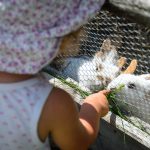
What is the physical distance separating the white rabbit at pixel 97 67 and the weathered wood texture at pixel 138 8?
120 cm

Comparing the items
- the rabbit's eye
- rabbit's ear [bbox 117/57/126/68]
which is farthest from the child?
rabbit's ear [bbox 117/57/126/68]

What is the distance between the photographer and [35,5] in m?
1.10

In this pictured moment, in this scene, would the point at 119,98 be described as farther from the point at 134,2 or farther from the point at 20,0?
the point at 20,0

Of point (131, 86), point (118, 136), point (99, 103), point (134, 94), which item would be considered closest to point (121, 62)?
point (131, 86)

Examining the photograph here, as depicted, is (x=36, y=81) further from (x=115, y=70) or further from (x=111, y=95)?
(x=115, y=70)

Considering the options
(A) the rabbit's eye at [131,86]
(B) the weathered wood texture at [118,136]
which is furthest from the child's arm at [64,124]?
(A) the rabbit's eye at [131,86]

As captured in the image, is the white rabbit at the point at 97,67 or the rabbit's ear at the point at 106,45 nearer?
the white rabbit at the point at 97,67

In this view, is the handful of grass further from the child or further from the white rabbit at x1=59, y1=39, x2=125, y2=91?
the child

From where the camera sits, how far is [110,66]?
277cm

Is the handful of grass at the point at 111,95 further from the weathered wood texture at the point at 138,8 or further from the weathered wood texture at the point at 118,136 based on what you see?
the weathered wood texture at the point at 138,8

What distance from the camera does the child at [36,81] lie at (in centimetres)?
112

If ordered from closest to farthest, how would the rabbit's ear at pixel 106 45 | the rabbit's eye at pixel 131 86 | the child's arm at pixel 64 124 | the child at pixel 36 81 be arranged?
the child at pixel 36 81, the child's arm at pixel 64 124, the rabbit's eye at pixel 131 86, the rabbit's ear at pixel 106 45

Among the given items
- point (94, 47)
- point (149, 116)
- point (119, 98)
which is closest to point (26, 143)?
point (119, 98)

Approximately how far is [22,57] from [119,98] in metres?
1.01
